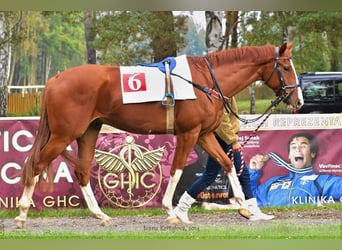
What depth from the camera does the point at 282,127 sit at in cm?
823

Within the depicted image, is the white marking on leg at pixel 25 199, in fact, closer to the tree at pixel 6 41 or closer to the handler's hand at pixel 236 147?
the handler's hand at pixel 236 147

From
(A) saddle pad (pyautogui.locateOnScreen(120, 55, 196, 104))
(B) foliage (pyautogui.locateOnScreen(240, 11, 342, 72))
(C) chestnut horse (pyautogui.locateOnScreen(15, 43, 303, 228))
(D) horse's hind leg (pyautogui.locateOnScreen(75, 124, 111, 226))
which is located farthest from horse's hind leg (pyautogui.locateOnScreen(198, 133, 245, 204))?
(B) foliage (pyautogui.locateOnScreen(240, 11, 342, 72))

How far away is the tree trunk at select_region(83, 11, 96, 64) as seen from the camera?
34.4 ft

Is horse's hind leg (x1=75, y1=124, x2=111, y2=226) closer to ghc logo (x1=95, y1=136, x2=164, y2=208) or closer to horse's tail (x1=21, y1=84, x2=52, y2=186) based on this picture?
horse's tail (x1=21, y1=84, x2=52, y2=186)

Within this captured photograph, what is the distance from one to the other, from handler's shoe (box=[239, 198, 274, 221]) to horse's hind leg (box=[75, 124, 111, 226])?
1.39 meters

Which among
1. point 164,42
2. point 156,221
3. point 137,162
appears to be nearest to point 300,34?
point 164,42

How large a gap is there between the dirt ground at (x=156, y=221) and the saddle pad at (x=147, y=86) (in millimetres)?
1314

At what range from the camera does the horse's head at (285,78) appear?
7039mm

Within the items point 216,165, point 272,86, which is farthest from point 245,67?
point 216,165

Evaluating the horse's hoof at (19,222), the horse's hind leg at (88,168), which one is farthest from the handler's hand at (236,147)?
the horse's hoof at (19,222)

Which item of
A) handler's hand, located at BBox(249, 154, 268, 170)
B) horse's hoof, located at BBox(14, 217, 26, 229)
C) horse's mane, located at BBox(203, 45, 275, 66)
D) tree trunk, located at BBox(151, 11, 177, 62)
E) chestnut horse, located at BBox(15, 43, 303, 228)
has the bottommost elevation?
horse's hoof, located at BBox(14, 217, 26, 229)

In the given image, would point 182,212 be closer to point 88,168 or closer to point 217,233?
point 217,233

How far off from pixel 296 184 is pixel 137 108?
240cm

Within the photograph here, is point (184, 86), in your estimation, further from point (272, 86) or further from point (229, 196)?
point (229, 196)
